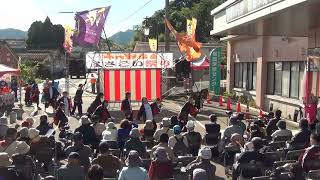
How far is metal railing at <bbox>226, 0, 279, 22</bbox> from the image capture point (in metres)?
14.6

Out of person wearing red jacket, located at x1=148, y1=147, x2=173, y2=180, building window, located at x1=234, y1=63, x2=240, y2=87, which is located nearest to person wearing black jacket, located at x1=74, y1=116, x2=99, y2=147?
person wearing red jacket, located at x1=148, y1=147, x2=173, y2=180

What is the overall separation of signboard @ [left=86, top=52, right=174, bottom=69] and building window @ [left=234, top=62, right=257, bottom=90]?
7.55 metres

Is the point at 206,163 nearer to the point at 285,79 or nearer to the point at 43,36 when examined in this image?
the point at 285,79

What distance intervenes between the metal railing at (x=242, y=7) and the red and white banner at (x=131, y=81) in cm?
858

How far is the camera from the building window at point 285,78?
24.1m

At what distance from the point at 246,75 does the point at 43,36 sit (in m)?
83.3

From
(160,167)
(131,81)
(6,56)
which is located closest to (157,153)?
(160,167)

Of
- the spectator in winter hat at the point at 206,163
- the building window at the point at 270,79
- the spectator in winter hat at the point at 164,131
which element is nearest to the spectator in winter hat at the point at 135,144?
the spectator in winter hat at the point at 164,131

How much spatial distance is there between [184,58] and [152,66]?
16.0 ft

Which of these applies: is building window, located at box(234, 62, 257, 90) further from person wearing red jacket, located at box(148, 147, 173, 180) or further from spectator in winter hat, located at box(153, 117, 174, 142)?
person wearing red jacket, located at box(148, 147, 173, 180)

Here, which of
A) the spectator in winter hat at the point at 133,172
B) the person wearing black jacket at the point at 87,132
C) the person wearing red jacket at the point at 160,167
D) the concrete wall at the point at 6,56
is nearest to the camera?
the spectator in winter hat at the point at 133,172

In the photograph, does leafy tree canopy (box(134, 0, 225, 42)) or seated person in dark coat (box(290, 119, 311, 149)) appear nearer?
seated person in dark coat (box(290, 119, 311, 149))

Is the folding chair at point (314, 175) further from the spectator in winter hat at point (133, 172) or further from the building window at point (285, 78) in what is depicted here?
the building window at point (285, 78)

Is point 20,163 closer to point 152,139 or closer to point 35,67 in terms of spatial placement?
point 152,139
